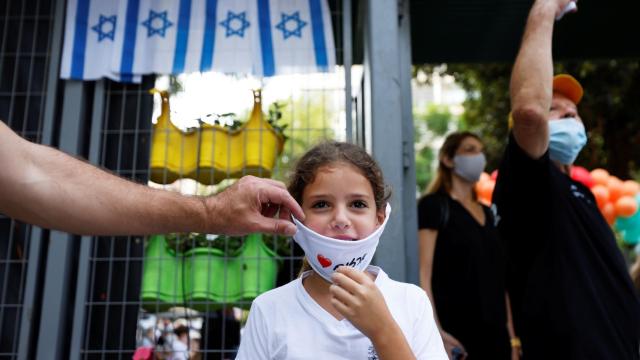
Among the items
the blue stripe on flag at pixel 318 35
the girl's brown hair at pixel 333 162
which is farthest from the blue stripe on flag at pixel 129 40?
the girl's brown hair at pixel 333 162

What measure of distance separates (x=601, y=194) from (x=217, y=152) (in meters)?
5.41

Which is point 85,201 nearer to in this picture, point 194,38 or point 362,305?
point 362,305

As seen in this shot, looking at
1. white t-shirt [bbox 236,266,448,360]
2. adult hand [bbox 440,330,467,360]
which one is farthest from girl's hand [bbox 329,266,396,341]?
adult hand [bbox 440,330,467,360]

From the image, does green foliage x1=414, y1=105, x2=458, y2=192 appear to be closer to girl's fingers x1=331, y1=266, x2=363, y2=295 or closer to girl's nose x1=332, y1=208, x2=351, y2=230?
girl's nose x1=332, y1=208, x2=351, y2=230

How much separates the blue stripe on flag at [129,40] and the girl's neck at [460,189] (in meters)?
2.35

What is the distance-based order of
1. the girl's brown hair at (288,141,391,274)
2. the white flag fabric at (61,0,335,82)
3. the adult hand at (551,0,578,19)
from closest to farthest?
1. the girl's brown hair at (288,141,391,274)
2. the adult hand at (551,0,578,19)
3. the white flag fabric at (61,0,335,82)

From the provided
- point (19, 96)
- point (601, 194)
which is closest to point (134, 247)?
point (19, 96)

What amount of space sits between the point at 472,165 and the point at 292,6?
1706 millimetres

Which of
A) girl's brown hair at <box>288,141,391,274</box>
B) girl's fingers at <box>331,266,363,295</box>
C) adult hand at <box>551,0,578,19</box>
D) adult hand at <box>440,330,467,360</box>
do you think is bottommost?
adult hand at <box>440,330,467,360</box>

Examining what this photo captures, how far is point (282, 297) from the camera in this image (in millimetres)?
2023

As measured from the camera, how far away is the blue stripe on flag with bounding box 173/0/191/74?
12.2 ft

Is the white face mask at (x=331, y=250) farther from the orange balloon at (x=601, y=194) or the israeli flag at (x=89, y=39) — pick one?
the orange balloon at (x=601, y=194)

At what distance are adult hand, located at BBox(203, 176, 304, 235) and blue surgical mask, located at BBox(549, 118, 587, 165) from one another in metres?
1.89

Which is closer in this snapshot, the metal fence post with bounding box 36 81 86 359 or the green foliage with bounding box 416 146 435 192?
the metal fence post with bounding box 36 81 86 359
